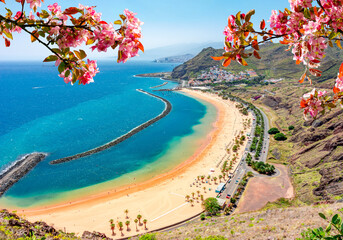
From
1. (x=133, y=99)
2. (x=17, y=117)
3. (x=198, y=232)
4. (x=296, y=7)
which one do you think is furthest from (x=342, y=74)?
(x=133, y=99)

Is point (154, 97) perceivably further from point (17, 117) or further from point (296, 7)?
point (296, 7)

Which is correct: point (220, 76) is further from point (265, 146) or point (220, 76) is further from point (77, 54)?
point (77, 54)

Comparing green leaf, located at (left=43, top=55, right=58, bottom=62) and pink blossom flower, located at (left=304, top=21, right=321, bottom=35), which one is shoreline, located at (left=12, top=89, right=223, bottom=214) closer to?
green leaf, located at (left=43, top=55, right=58, bottom=62)

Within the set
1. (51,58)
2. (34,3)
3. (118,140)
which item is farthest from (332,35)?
(118,140)

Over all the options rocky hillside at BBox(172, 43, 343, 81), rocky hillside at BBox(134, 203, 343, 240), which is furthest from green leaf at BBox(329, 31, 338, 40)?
rocky hillside at BBox(172, 43, 343, 81)

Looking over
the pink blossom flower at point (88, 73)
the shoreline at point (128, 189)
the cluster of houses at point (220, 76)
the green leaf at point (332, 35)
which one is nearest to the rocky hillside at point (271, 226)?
the green leaf at point (332, 35)

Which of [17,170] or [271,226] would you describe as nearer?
[271,226]

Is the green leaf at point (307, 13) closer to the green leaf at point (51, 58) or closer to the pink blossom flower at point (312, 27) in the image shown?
the pink blossom flower at point (312, 27)
